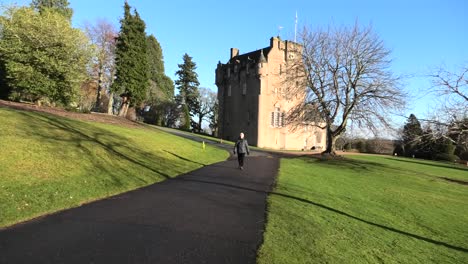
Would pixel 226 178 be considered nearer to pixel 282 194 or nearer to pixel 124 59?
pixel 282 194

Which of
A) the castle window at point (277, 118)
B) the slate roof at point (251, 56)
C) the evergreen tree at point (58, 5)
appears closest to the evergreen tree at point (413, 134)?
the castle window at point (277, 118)

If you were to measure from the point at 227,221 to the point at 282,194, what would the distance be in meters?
4.16

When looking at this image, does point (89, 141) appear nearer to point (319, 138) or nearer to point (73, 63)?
point (73, 63)

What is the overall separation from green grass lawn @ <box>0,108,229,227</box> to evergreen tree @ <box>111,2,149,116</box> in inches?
848

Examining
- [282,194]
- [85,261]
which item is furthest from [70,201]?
[282,194]

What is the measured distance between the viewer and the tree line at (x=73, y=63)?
26.7 metres

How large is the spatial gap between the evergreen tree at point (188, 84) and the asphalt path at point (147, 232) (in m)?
69.6

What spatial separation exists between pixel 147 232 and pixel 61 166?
5.88 metres

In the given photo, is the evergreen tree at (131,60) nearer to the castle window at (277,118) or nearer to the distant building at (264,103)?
the distant building at (264,103)

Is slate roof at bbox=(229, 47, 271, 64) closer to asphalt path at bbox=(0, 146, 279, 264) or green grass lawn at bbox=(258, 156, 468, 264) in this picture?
green grass lawn at bbox=(258, 156, 468, 264)

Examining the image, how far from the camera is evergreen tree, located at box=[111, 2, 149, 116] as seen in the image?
39000 millimetres

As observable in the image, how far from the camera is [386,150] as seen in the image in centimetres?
7256

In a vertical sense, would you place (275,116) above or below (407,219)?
above

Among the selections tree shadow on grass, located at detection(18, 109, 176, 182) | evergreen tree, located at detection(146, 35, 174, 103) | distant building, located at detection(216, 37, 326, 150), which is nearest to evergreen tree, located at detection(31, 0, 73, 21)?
evergreen tree, located at detection(146, 35, 174, 103)
